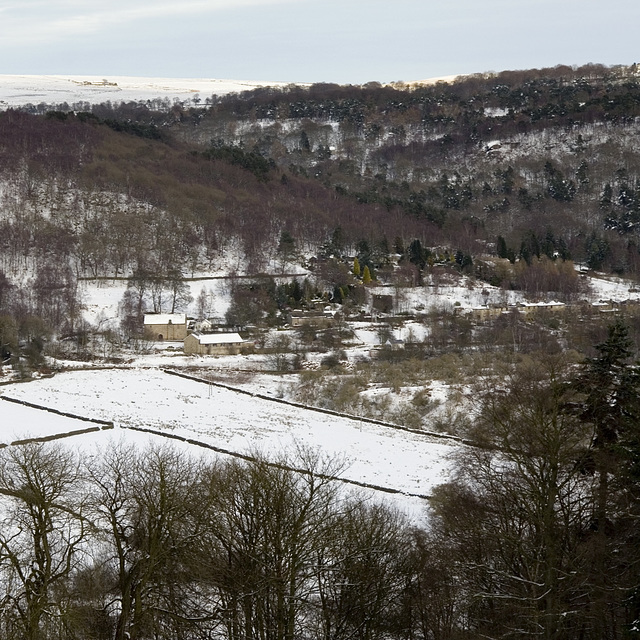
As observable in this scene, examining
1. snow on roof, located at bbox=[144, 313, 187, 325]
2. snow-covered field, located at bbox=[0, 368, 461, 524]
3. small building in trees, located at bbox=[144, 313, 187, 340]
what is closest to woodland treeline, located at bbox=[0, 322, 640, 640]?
snow-covered field, located at bbox=[0, 368, 461, 524]

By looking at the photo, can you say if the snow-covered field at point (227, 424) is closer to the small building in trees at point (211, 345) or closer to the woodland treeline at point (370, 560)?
the woodland treeline at point (370, 560)

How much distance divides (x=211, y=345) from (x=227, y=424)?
59.9ft

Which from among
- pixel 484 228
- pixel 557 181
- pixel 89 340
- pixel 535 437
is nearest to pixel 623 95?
pixel 557 181

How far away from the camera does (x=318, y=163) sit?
5074 inches

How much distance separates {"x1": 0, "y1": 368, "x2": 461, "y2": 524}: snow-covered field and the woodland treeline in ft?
25.4

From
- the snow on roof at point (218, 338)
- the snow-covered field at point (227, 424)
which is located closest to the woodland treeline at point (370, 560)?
the snow-covered field at point (227, 424)

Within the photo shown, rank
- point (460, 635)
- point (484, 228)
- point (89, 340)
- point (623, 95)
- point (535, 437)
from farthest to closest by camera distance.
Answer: point (623, 95) < point (484, 228) < point (89, 340) < point (535, 437) < point (460, 635)

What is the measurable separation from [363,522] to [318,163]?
118561 millimetres

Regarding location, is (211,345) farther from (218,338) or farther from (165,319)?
(165,319)

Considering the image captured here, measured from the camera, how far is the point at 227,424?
30406 mm

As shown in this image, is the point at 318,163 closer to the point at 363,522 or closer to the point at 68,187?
the point at 68,187

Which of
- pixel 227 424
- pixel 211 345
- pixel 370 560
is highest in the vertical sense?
pixel 370 560

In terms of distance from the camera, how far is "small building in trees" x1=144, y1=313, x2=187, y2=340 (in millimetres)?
51906

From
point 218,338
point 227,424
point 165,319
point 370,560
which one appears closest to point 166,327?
point 165,319
